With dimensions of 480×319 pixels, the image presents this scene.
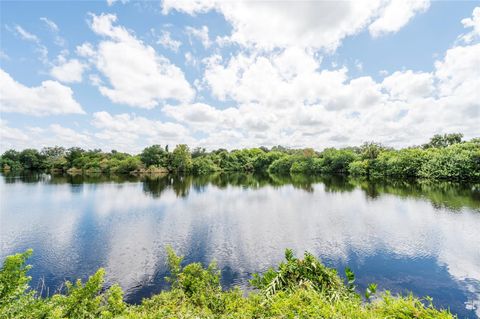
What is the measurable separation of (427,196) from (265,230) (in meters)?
26.8

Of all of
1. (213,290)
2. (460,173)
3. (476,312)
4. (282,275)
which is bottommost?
(476,312)

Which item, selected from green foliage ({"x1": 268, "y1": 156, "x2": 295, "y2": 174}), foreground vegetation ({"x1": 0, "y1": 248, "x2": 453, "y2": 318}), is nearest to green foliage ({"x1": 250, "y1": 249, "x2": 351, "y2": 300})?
foreground vegetation ({"x1": 0, "y1": 248, "x2": 453, "y2": 318})

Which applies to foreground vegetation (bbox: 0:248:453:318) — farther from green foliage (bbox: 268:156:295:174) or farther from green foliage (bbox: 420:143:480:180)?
green foliage (bbox: 268:156:295:174)

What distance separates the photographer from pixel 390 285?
11.9m

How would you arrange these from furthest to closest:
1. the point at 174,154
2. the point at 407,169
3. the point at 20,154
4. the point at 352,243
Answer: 1. the point at 20,154
2. the point at 174,154
3. the point at 407,169
4. the point at 352,243

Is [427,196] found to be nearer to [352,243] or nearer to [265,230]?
[352,243]

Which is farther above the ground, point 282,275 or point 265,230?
point 282,275

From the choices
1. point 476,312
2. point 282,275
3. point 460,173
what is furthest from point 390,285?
point 460,173

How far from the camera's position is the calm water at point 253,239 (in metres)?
12.4

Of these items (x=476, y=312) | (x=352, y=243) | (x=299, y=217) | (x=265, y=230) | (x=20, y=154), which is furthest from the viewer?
(x=20, y=154)

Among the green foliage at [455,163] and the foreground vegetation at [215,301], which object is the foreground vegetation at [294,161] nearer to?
the green foliage at [455,163]

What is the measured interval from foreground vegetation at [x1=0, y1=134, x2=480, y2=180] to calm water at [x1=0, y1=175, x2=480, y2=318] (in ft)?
95.5

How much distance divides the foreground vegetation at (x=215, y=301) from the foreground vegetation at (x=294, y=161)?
58474mm

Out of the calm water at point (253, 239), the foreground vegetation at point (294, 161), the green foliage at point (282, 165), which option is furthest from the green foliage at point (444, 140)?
the calm water at point (253, 239)
